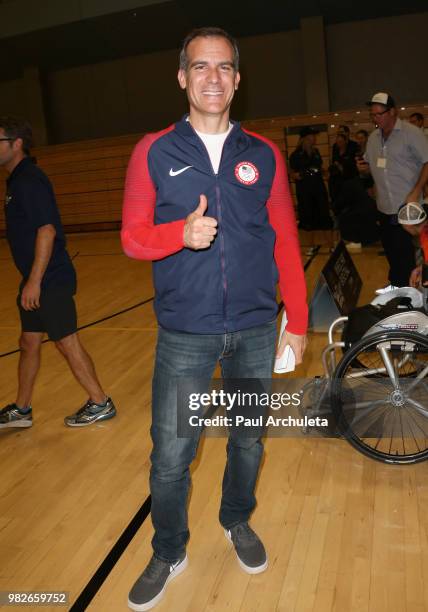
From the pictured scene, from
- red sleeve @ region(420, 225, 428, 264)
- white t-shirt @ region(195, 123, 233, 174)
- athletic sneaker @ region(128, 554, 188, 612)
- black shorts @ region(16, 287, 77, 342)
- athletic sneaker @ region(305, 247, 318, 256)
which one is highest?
white t-shirt @ region(195, 123, 233, 174)

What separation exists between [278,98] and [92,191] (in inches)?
155

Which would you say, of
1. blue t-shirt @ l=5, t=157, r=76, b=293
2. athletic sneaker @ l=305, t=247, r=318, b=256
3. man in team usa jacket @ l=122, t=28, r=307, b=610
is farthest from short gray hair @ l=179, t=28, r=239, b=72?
athletic sneaker @ l=305, t=247, r=318, b=256

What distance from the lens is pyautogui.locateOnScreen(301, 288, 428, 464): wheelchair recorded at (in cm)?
253

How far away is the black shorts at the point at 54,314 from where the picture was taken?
118 inches

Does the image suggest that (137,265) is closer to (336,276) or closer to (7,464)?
(336,276)

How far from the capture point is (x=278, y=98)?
10.9 metres

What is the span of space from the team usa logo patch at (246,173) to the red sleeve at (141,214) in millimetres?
225

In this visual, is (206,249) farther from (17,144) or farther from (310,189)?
(310,189)

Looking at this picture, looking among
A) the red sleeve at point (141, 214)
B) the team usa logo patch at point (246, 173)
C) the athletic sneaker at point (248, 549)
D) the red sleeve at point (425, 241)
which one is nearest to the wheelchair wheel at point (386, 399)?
the red sleeve at point (425, 241)

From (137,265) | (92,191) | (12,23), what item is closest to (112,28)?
(12,23)

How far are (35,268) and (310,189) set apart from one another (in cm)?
538

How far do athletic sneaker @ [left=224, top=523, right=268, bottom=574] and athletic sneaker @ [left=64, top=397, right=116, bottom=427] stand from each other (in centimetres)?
140

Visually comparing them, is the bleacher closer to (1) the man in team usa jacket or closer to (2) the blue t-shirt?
(2) the blue t-shirt

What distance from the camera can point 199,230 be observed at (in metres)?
1.40
